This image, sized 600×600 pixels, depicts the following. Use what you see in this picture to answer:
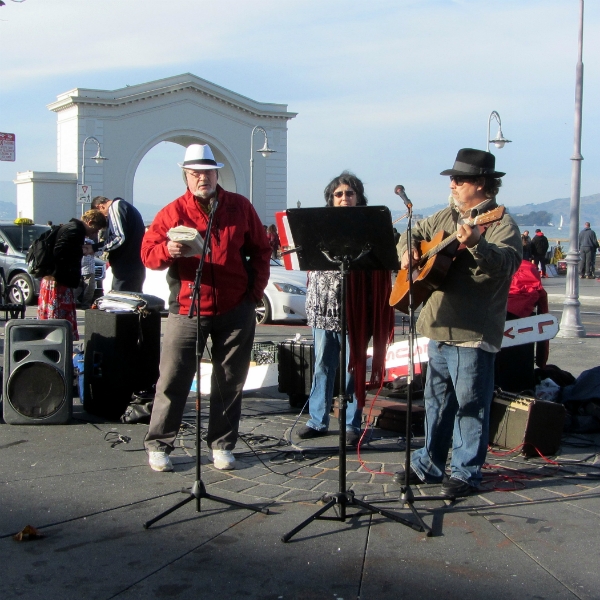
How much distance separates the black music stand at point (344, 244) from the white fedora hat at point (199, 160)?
0.86m

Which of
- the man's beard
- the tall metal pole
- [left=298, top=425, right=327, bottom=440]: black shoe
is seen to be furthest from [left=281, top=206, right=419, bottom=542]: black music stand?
the tall metal pole

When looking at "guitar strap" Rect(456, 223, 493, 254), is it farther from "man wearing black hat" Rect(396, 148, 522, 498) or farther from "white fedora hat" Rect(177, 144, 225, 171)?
"white fedora hat" Rect(177, 144, 225, 171)

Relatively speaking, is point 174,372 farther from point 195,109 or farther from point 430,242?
point 195,109

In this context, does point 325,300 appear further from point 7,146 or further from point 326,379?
point 7,146

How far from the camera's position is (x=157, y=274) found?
14.2 m

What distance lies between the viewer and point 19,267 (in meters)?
16.7

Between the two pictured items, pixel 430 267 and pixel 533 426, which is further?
pixel 533 426

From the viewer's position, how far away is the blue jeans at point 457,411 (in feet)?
15.4

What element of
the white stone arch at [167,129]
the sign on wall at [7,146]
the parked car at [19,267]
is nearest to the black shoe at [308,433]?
the parked car at [19,267]

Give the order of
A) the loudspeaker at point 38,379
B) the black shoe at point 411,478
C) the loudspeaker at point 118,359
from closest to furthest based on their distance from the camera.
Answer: the black shoe at point 411,478 < the loudspeaker at point 38,379 < the loudspeaker at point 118,359

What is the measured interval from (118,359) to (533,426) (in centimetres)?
337

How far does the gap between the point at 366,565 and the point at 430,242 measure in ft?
6.17

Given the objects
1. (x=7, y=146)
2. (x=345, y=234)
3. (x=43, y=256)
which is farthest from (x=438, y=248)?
(x=7, y=146)

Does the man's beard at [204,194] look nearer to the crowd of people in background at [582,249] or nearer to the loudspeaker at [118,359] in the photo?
the loudspeaker at [118,359]
